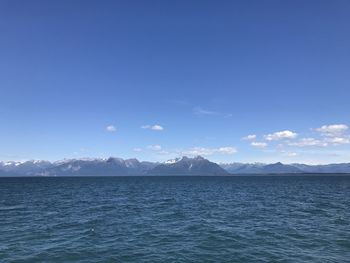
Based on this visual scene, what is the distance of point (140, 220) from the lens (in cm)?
4512

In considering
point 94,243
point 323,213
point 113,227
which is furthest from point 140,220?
point 323,213

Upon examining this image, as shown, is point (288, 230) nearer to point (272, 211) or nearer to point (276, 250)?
point (276, 250)

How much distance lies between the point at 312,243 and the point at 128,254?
16.8 meters

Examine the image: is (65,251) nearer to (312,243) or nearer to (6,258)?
(6,258)

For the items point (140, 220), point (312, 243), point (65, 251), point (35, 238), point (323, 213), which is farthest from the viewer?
point (323, 213)

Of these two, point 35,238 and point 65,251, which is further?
point 35,238

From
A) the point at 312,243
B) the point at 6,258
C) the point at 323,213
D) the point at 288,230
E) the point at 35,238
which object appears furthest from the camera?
the point at 323,213

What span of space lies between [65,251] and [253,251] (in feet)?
52.0

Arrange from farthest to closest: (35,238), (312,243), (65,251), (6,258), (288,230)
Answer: (288,230) → (35,238) → (312,243) → (65,251) → (6,258)

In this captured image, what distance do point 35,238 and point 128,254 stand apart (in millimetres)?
11516

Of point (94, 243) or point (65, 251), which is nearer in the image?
point (65, 251)

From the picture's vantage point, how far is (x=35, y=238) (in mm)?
33688

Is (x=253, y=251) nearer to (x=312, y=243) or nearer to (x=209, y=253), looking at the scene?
(x=209, y=253)

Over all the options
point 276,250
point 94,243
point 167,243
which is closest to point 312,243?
point 276,250
